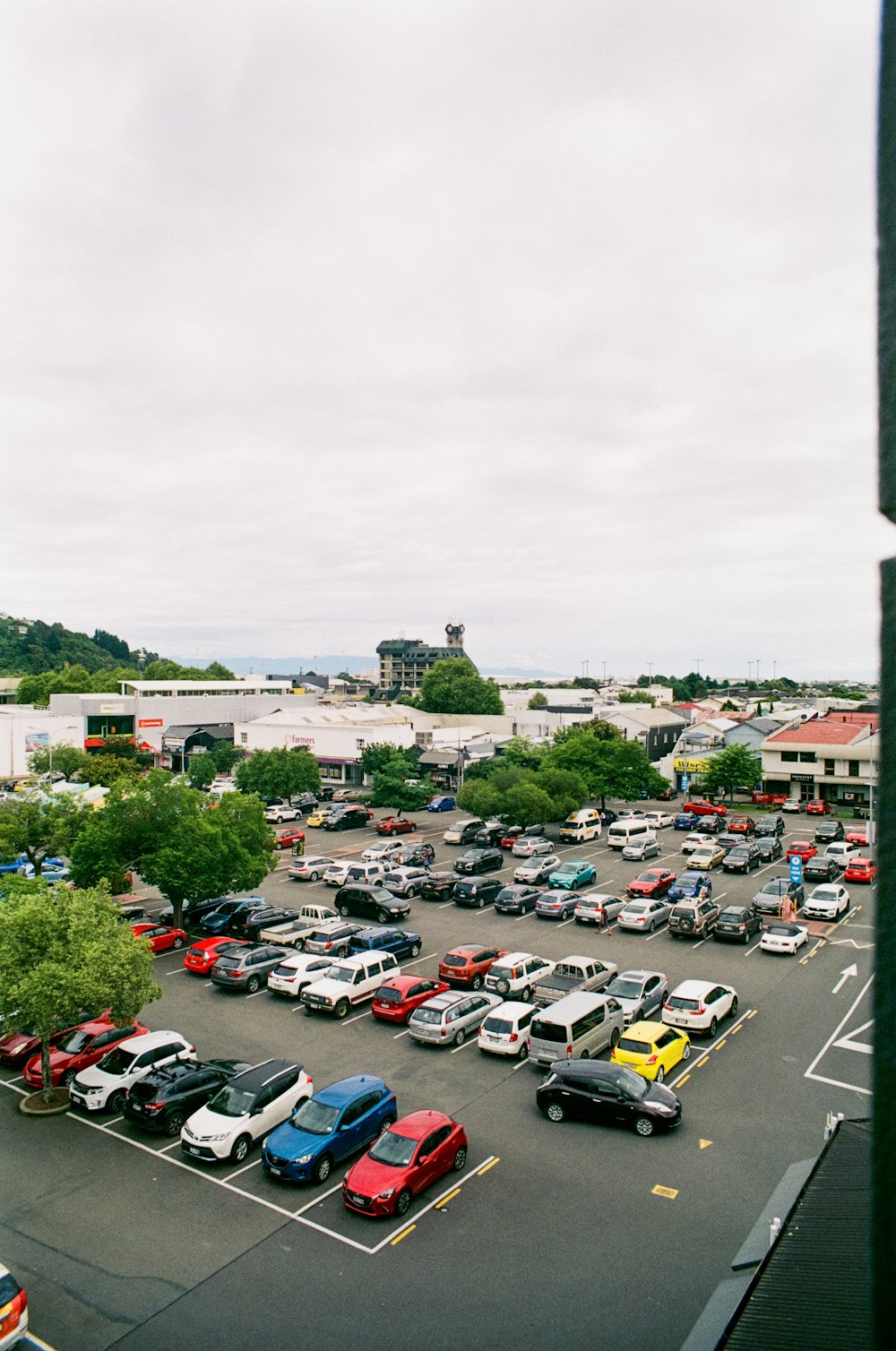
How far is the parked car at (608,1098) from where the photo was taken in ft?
50.4

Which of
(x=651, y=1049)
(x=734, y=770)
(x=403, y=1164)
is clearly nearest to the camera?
(x=403, y=1164)

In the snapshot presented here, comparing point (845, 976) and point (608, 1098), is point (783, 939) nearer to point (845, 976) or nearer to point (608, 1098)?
point (845, 976)

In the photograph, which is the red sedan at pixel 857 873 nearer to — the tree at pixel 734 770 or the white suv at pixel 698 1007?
the white suv at pixel 698 1007

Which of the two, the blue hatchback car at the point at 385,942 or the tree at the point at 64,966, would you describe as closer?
the tree at the point at 64,966

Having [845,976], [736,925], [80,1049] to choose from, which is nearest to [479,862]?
[736,925]

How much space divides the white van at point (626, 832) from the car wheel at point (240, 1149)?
30.2m

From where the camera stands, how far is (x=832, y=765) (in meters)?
58.2

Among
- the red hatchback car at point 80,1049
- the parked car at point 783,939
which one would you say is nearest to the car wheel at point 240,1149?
the red hatchback car at point 80,1049

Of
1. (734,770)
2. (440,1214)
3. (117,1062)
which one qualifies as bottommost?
(440,1214)

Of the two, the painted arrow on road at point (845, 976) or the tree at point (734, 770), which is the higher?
the tree at point (734, 770)

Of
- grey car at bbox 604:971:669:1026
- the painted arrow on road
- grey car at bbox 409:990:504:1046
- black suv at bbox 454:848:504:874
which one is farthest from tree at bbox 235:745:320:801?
the painted arrow on road

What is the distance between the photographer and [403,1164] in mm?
13320

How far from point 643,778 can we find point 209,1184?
42.0m

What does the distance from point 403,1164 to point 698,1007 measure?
9309 millimetres
